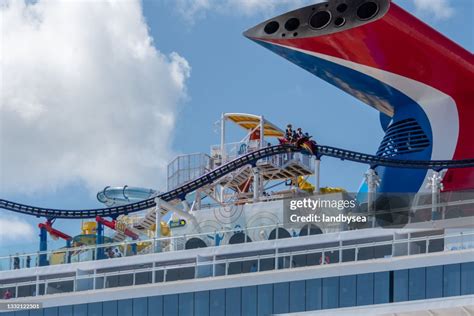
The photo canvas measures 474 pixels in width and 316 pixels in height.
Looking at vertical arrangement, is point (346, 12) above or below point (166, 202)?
above

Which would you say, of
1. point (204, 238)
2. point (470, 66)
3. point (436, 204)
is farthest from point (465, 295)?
point (470, 66)

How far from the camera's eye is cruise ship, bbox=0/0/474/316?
4503 cm

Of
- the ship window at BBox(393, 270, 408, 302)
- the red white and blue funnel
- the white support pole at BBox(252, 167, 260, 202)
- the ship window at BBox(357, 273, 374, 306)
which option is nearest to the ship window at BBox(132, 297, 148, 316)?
the ship window at BBox(357, 273, 374, 306)

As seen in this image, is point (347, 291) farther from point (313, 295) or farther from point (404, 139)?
point (404, 139)

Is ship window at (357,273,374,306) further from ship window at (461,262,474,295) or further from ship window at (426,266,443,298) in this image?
ship window at (461,262,474,295)

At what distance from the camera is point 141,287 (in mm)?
47344

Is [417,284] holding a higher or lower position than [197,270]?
lower

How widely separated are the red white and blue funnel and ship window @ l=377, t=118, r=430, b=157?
33mm

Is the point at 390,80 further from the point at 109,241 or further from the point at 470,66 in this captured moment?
the point at 109,241

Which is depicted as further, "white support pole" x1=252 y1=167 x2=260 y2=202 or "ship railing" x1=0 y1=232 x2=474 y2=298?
"white support pole" x1=252 y1=167 x2=260 y2=202

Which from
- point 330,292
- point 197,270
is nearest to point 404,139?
point 197,270

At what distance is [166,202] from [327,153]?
5.34 m

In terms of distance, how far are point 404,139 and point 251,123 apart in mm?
5466

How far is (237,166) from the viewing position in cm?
5516
